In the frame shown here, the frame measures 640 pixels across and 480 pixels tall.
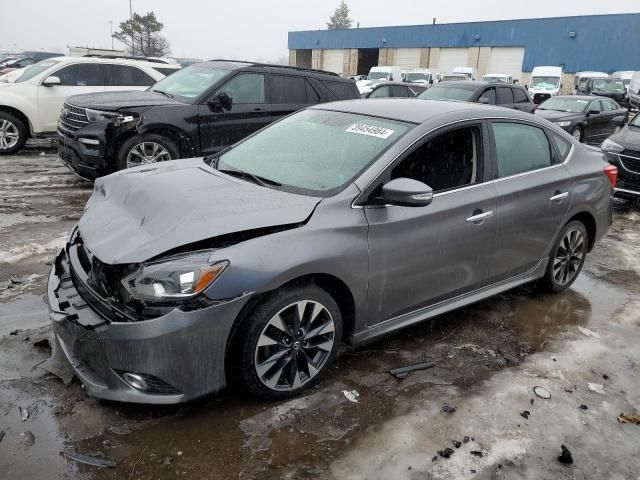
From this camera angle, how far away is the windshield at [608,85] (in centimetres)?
2488

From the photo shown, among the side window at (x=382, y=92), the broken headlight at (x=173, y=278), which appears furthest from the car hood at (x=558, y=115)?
the broken headlight at (x=173, y=278)

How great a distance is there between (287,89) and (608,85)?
22351 millimetres

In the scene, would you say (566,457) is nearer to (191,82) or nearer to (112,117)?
(112,117)

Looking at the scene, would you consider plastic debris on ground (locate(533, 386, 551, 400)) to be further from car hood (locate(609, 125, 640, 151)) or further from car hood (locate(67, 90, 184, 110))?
car hood (locate(609, 125, 640, 151))

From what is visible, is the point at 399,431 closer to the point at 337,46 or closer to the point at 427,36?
the point at 427,36

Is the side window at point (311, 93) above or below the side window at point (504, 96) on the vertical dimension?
above

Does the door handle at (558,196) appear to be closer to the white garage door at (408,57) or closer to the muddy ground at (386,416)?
the muddy ground at (386,416)

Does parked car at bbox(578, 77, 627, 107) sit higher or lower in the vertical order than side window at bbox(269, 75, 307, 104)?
lower

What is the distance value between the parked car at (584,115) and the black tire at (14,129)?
12.4 metres

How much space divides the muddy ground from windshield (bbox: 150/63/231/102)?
164 inches

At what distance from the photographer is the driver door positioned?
761 centimetres

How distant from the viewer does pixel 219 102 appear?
24.9ft

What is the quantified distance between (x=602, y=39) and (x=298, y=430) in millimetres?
46210

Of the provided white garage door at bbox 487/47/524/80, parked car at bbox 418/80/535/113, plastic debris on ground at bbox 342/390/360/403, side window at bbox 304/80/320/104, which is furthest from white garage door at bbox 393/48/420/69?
plastic debris on ground at bbox 342/390/360/403
